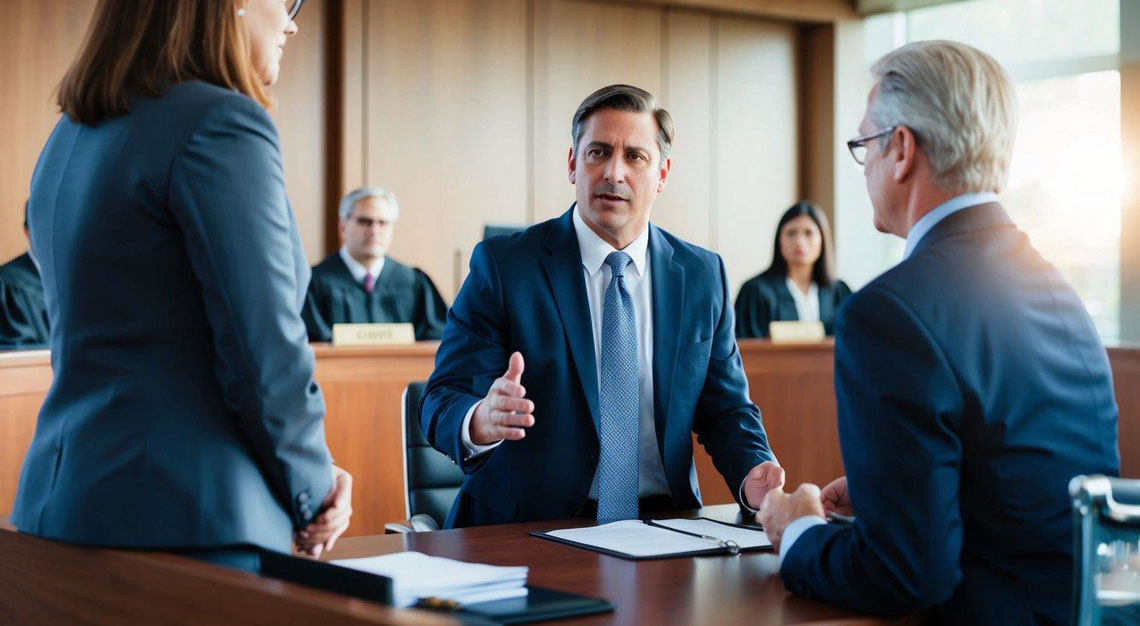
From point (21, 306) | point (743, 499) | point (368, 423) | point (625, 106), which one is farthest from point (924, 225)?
point (21, 306)

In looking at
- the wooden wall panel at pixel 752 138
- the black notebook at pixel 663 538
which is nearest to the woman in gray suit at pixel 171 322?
the black notebook at pixel 663 538

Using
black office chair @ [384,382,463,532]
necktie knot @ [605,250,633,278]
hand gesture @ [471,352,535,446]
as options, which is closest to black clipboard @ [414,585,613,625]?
hand gesture @ [471,352,535,446]

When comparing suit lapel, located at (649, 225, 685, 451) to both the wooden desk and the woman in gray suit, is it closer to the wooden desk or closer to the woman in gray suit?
the wooden desk

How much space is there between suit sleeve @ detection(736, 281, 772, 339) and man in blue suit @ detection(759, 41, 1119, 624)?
598cm

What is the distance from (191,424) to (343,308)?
5.94 m

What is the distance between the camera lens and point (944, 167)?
1659 millimetres

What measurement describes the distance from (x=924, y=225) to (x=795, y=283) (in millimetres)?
6187

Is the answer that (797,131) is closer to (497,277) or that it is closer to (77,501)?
(497,277)

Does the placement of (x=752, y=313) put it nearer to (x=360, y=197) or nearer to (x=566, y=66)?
(x=360, y=197)

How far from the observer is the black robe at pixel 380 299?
24.0 ft

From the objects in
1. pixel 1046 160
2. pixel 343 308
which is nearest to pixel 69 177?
pixel 343 308

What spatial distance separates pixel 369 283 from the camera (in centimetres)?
743

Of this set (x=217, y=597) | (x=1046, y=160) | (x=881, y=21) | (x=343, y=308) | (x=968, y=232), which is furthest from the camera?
(x=881, y=21)

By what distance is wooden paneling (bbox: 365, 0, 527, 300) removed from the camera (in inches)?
336
